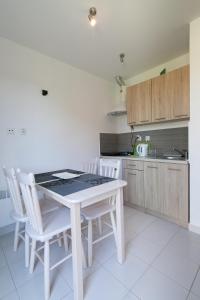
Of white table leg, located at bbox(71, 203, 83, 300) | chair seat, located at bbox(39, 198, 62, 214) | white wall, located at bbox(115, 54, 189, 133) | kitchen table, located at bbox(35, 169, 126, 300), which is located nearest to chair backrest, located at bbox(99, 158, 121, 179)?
kitchen table, located at bbox(35, 169, 126, 300)

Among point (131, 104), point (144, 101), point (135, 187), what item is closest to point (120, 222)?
point (135, 187)

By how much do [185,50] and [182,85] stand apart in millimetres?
667

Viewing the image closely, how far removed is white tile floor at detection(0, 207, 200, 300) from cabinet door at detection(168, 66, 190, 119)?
1624 millimetres

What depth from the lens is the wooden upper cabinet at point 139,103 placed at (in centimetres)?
264

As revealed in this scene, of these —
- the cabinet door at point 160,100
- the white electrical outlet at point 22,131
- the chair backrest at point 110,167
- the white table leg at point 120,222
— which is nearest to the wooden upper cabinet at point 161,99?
the cabinet door at point 160,100

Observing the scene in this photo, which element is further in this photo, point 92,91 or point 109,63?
point 92,91

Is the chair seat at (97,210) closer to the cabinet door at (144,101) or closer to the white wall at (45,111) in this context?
the white wall at (45,111)

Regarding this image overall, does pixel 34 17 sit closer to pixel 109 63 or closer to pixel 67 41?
pixel 67 41

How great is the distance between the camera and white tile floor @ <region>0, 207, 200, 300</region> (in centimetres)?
120

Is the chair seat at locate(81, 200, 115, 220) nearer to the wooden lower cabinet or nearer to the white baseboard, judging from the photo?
the wooden lower cabinet

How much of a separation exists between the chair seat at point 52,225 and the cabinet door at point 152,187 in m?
1.40

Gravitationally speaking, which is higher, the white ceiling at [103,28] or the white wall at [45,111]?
the white ceiling at [103,28]

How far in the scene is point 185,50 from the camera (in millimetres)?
2385

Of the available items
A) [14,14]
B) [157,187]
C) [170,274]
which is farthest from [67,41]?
[170,274]
